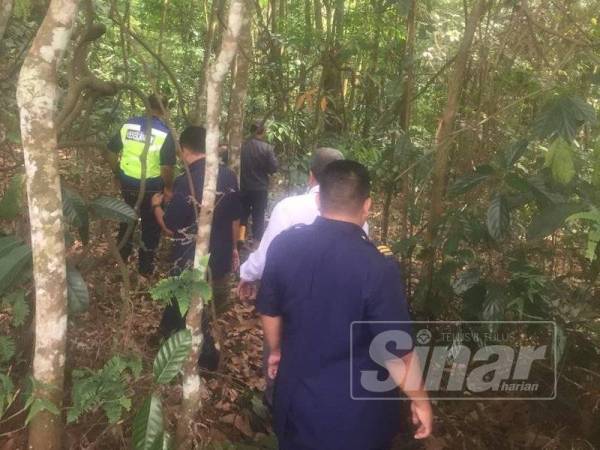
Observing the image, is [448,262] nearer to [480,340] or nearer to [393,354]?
[480,340]

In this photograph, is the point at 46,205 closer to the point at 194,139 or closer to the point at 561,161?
the point at 194,139

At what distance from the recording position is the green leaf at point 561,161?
2361 mm

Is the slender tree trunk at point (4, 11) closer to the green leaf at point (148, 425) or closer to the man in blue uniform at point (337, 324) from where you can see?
the man in blue uniform at point (337, 324)

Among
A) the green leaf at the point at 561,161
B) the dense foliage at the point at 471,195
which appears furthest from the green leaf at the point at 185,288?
the green leaf at the point at 561,161

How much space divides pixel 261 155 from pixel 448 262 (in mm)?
2940

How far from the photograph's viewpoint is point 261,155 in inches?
227

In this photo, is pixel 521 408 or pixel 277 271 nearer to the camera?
pixel 277 271

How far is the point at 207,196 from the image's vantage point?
232cm

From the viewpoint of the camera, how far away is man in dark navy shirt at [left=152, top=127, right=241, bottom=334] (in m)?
3.23

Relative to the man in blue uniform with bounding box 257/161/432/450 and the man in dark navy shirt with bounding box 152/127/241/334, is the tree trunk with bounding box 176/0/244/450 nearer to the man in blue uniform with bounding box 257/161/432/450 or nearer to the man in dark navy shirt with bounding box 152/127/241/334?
the man in blue uniform with bounding box 257/161/432/450

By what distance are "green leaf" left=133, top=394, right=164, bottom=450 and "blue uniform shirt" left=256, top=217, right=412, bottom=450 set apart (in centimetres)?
48

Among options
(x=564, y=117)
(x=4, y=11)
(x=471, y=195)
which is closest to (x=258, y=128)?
(x=471, y=195)

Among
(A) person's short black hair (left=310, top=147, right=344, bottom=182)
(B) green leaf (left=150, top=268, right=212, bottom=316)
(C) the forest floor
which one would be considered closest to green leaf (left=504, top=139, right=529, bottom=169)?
(A) person's short black hair (left=310, top=147, right=344, bottom=182)

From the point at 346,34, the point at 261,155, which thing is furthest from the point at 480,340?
the point at 346,34
